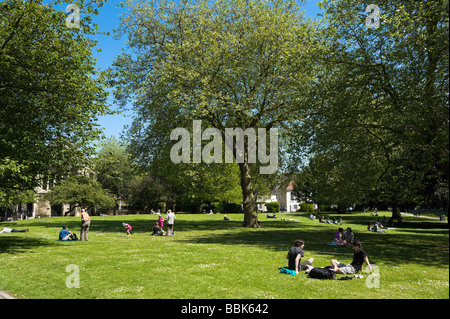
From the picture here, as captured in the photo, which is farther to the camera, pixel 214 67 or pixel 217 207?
pixel 217 207

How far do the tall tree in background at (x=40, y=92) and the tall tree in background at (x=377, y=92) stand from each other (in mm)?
13035

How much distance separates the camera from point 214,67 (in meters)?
27.4

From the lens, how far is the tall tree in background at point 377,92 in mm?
13055

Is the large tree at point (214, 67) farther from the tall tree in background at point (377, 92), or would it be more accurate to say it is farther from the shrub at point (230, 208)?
the shrub at point (230, 208)

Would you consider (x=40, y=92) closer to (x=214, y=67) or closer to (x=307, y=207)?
(x=214, y=67)

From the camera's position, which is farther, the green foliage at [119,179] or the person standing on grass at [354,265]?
the green foliage at [119,179]

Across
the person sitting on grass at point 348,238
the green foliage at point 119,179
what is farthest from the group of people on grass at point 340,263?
the green foliage at point 119,179

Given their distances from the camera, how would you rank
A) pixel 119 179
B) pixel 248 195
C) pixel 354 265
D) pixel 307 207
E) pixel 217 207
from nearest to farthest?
1. pixel 354 265
2. pixel 248 195
3. pixel 119 179
4. pixel 217 207
5. pixel 307 207

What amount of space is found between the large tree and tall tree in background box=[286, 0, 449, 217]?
491 centimetres

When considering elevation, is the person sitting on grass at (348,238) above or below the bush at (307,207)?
above

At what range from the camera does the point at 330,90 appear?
18.2 meters

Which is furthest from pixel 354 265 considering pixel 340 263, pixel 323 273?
pixel 323 273

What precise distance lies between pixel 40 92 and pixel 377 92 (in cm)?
1657

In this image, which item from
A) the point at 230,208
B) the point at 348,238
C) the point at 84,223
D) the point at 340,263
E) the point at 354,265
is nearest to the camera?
the point at 354,265
